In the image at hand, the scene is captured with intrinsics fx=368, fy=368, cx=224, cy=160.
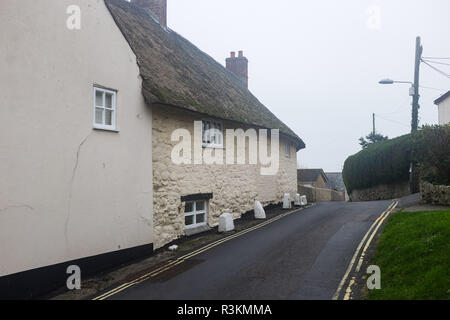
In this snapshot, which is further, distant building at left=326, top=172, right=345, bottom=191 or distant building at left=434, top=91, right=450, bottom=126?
distant building at left=326, top=172, right=345, bottom=191

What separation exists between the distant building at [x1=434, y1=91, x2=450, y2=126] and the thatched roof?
850 inches

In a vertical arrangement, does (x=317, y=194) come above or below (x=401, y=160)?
below

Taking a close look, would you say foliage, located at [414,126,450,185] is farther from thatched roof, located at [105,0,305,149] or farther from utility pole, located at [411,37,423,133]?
thatched roof, located at [105,0,305,149]

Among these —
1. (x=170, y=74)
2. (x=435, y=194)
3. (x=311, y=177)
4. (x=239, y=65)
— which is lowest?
(x=435, y=194)

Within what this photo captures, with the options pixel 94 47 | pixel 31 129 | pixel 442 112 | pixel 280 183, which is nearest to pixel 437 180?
pixel 280 183

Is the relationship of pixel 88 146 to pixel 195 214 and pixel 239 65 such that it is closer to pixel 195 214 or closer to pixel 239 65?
pixel 195 214

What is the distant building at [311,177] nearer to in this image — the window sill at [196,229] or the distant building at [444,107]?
the distant building at [444,107]

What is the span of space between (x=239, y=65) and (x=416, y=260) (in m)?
22.0

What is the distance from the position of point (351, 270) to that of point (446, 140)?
31.4 feet

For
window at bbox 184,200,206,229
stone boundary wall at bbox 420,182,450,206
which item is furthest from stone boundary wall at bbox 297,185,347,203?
window at bbox 184,200,206,229

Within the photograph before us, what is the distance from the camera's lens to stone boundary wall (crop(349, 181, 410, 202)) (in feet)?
69.1

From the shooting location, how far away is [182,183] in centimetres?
1201

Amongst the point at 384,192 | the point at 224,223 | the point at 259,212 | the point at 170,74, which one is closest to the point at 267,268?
the point at 224,223
